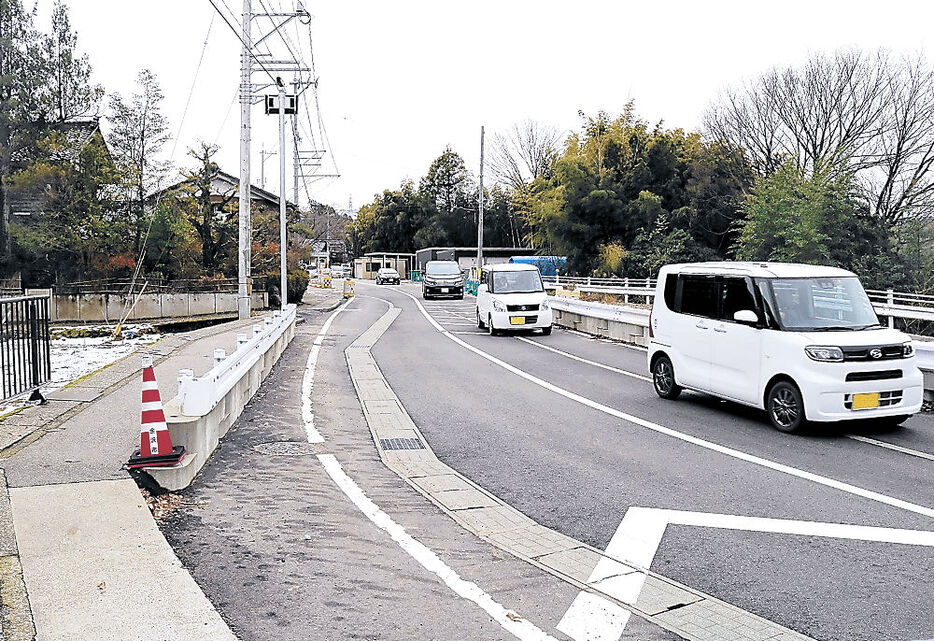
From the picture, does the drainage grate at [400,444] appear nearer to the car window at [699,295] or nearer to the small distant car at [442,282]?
the car window at [699,295]

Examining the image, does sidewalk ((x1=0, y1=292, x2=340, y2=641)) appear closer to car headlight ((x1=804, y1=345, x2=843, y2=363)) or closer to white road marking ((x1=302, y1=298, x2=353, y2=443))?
white road marking ((x1=302, y1=298, x2=353, y2=443))

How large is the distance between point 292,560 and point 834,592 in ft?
11.3

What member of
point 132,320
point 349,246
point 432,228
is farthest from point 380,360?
point 349,246

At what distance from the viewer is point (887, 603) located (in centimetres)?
471

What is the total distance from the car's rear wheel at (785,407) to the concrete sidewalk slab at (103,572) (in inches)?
278

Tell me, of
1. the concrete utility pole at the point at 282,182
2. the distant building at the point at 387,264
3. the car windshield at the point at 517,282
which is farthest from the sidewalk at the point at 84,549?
the distant building at the point at 387,264

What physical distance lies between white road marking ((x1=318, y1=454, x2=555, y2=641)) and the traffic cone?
1533 millimetres

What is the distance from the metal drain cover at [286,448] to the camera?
8.46 m

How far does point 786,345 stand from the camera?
944 cm

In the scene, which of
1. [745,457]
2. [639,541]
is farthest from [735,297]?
[639,541]

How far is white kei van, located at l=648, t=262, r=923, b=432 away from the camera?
9.06 m

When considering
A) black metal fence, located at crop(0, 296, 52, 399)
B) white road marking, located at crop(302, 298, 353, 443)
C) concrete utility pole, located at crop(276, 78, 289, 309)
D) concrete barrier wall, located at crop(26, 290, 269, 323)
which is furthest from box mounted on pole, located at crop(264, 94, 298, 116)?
black metal fence, located at crop(0, 296, 52, 399)

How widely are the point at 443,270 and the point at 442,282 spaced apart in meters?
1.26

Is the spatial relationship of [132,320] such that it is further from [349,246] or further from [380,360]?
[349,246]
